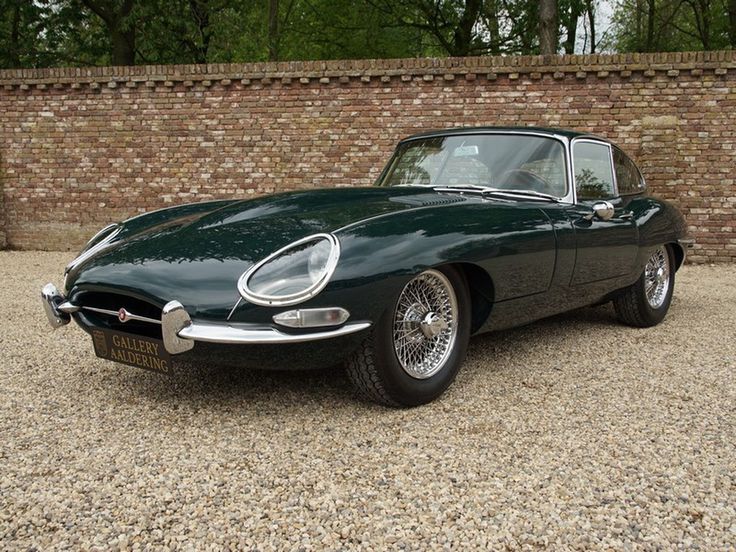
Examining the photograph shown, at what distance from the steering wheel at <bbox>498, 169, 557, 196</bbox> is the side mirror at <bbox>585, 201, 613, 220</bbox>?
25cm

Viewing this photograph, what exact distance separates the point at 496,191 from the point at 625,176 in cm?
155

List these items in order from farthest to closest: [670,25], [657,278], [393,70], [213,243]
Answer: [670,25], [393,70], [657,278], [213,243]

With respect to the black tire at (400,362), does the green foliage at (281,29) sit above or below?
above

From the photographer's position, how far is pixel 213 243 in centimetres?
279

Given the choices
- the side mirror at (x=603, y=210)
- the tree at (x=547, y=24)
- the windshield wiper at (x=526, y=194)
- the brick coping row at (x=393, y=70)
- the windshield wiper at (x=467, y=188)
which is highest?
the tree at (x=547, y=24)

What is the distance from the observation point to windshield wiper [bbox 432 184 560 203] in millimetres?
3639

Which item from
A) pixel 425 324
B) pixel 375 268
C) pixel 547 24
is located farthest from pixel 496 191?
pixel 547 24

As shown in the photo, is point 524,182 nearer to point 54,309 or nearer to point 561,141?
point 561,141

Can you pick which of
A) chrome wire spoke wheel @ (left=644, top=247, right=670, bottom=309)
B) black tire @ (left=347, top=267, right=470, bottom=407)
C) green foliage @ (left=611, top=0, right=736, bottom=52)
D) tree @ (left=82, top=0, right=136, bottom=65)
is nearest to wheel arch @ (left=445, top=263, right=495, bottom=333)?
black tire @ (left=347, top=267, right=470, bottom=407)

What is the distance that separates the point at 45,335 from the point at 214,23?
1351cm

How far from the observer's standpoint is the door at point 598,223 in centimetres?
373

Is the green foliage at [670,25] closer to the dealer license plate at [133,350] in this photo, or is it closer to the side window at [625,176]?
the side window at [625,176]

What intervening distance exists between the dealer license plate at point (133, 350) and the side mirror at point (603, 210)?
100 inches

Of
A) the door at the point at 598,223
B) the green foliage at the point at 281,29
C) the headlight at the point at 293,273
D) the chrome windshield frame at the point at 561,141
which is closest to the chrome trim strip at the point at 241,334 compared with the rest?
the headlight at the point at 293,273
